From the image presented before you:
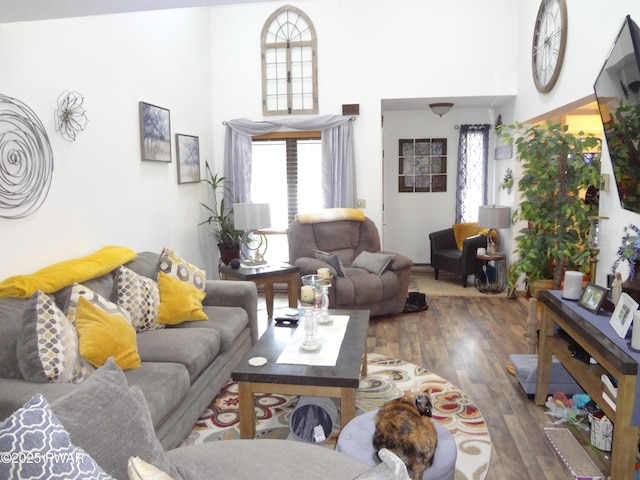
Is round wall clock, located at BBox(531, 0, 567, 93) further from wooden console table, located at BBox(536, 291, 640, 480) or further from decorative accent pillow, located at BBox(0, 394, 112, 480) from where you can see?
decorative accent pillow, located at BBox(0, 394, 112, 480)

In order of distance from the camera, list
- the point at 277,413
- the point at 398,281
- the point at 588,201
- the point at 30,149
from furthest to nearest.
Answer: the point at 398,281, the point at 588,201, the point at 277,413, the point at 30,149

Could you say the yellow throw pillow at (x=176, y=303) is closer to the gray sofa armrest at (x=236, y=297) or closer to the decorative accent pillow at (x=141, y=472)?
the gray sofa armrest at (x=236, y=297)

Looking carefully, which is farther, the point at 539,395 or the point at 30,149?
the point at 539,395

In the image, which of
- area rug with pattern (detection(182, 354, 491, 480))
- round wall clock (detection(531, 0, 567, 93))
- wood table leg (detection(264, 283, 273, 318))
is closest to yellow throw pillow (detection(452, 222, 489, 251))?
round wall clock (detection(531, 0, 567, 93))

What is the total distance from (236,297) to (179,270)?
464 millimetres

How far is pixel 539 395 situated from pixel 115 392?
257 centimetres

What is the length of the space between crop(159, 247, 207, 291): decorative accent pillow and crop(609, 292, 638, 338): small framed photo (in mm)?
2622

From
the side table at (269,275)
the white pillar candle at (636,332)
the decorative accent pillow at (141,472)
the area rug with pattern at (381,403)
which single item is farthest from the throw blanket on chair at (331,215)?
the decorative accent pillow at (141,472)

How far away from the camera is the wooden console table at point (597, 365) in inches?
79.0

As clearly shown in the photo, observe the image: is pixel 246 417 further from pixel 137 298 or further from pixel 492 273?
pixel 492 273

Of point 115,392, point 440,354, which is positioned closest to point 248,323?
point 440,354

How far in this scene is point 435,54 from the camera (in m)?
5.41

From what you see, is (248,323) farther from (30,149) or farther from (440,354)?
(30,149)

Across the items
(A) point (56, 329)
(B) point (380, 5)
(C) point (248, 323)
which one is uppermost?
(B) point (380, 5)
